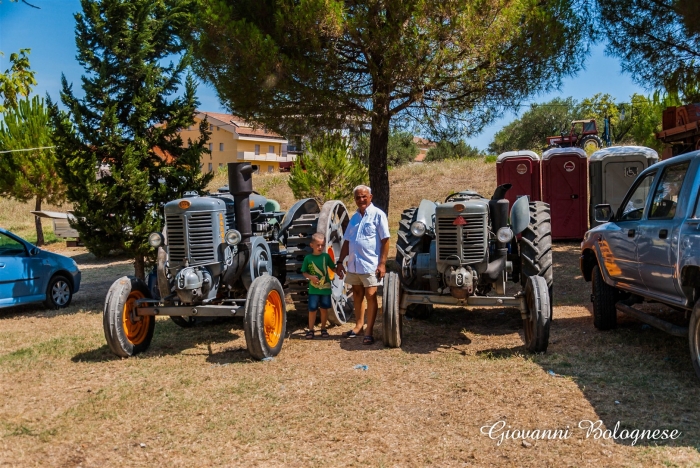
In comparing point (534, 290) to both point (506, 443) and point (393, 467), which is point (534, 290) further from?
point (393, 467)

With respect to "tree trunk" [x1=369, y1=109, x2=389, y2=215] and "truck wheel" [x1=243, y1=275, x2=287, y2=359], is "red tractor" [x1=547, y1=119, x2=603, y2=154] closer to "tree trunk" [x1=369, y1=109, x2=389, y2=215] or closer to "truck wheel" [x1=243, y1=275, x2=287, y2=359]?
"tree trunk" [x1=369, y1=109, x2=389, y2=215]

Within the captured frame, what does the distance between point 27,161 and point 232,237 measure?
18711 millimetres

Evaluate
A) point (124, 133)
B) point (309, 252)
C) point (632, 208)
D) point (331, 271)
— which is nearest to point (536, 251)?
point (632, 208)

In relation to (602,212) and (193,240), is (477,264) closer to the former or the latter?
(602,212)

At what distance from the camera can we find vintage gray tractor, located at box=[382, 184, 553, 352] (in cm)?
623

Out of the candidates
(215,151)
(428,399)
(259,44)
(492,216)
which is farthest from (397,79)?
(215,151)

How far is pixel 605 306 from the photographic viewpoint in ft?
23.3

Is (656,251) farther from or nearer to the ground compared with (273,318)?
farther from the ground

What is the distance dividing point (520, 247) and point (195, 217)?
3.63 m

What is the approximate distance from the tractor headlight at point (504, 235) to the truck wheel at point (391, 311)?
115cm

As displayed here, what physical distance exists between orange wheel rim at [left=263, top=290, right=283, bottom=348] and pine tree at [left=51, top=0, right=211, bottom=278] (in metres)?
4.81

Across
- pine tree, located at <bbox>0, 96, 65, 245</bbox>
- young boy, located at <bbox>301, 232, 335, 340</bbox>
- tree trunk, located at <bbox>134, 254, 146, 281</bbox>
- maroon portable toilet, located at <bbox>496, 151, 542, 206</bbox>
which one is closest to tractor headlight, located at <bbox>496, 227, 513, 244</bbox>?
young boy, located at <bbox>301, 232, 335, 340</bbox>

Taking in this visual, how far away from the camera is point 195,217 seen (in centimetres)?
668

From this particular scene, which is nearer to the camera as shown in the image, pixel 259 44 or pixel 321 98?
pixel 259 44
